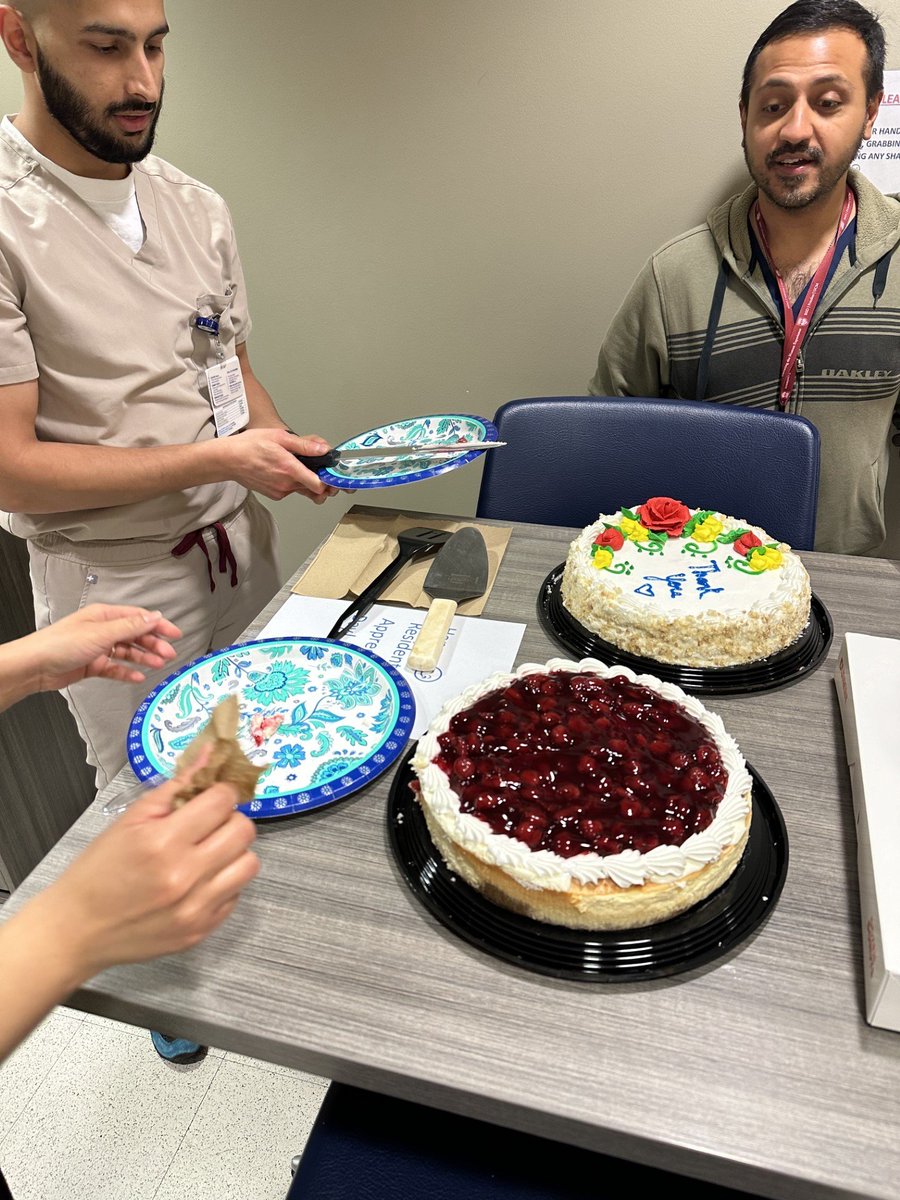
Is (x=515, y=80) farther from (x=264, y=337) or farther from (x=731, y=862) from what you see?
(x=731, y=862)

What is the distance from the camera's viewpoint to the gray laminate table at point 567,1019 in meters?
0.70

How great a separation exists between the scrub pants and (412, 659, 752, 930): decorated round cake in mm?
949

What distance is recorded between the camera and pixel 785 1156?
0.68m

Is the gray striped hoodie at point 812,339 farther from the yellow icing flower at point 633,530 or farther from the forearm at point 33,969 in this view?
the forearm at point 33,969

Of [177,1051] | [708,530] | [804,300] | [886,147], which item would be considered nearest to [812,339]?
[804,300]

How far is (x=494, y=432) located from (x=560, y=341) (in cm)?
110

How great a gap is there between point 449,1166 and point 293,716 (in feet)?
1.90

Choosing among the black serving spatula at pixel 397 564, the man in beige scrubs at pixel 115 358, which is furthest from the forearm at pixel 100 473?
the black serving spatula at pixel 397 564

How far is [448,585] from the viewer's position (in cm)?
142

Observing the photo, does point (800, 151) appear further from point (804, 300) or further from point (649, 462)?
point (649, 462)

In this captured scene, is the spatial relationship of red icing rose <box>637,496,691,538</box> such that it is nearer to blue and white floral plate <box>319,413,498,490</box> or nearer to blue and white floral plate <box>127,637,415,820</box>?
blue and white floral plate <box>319,413,498,490</box>

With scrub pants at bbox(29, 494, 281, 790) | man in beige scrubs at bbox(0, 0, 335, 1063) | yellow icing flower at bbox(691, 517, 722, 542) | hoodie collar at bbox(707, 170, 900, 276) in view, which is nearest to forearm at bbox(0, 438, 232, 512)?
man in beige scrubs at bbox(0, 0, 335, 1063)

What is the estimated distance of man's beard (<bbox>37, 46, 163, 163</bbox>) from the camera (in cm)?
136

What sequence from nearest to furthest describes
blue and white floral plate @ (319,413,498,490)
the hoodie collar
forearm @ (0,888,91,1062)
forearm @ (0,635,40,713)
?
forearm @ (0,888,91,1062), forearm @ (0,635,40,713), blue and white floral plate @ (319,413,498,490), the hoodie collar
